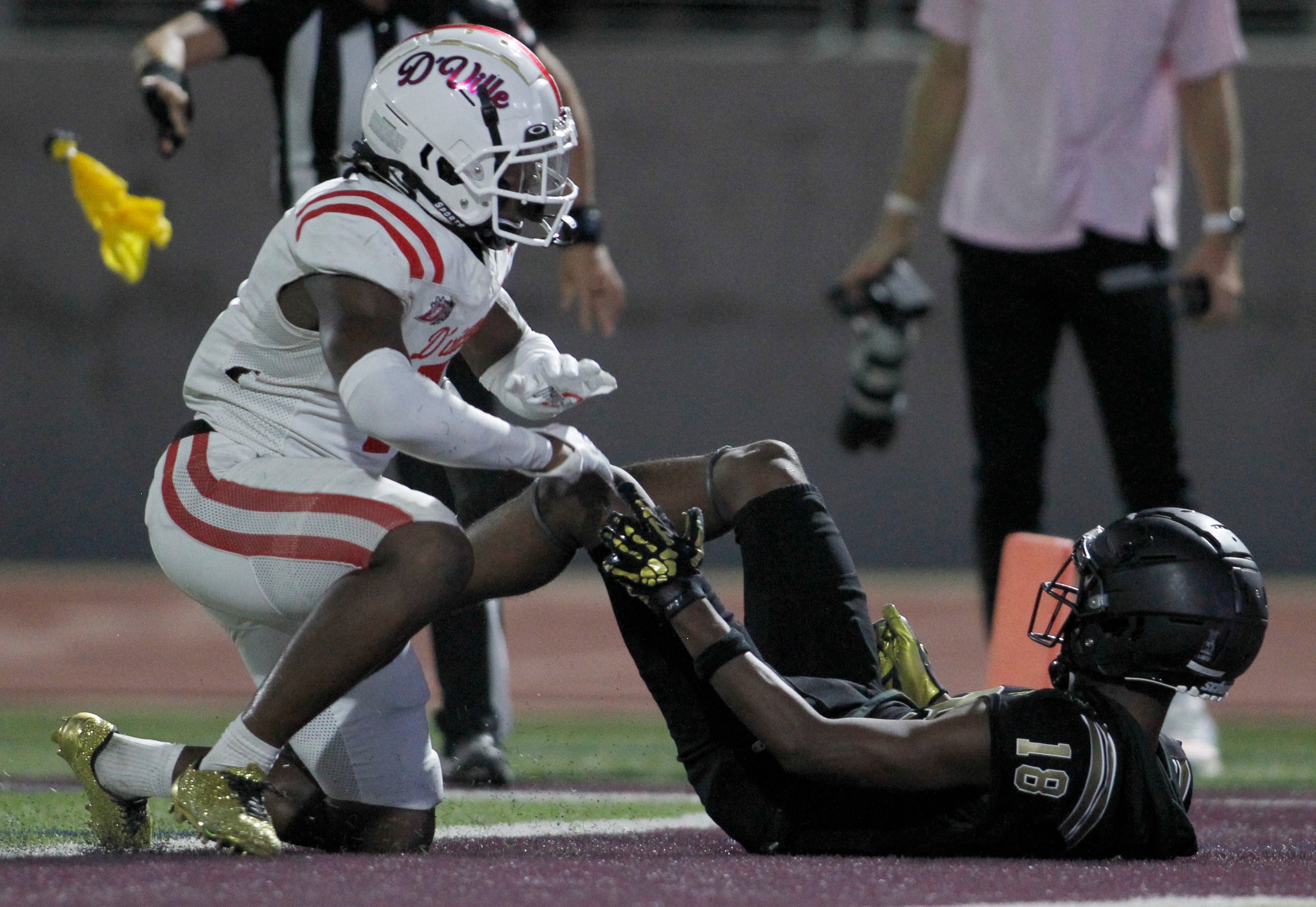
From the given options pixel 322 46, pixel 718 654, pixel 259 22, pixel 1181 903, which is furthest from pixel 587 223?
pixel 1181 903

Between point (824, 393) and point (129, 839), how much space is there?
6.76 m

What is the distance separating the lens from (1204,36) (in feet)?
16.1

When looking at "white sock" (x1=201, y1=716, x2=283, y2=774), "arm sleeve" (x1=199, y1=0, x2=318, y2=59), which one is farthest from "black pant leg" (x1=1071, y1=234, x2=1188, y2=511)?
"white sock" (x1=201, y1=716, x2=283, y2=774)

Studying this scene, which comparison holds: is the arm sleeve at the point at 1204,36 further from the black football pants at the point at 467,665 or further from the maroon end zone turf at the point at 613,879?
the maroon end zone turf at the point at 613,879

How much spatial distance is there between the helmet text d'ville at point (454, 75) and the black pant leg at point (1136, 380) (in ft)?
7.41

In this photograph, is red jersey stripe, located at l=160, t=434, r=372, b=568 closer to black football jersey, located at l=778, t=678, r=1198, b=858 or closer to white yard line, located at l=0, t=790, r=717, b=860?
white yard line, located at l=0, t=790, r=717, b=860

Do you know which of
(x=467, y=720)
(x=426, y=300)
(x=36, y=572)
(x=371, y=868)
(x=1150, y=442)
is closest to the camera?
(x=371, y=868)

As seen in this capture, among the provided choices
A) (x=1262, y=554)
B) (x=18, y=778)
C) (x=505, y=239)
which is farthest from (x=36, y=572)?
(x=505, y=239)

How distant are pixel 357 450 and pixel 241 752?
0.59m

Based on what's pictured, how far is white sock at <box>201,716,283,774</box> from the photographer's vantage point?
279 centimetres

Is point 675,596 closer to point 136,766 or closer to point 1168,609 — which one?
point 1168,609

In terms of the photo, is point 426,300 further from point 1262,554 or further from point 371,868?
point 1262,554

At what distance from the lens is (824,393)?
9484 mm

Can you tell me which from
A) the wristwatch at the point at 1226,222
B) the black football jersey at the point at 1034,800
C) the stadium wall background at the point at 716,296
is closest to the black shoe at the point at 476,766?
the black football jersey at the point at 1034,800
